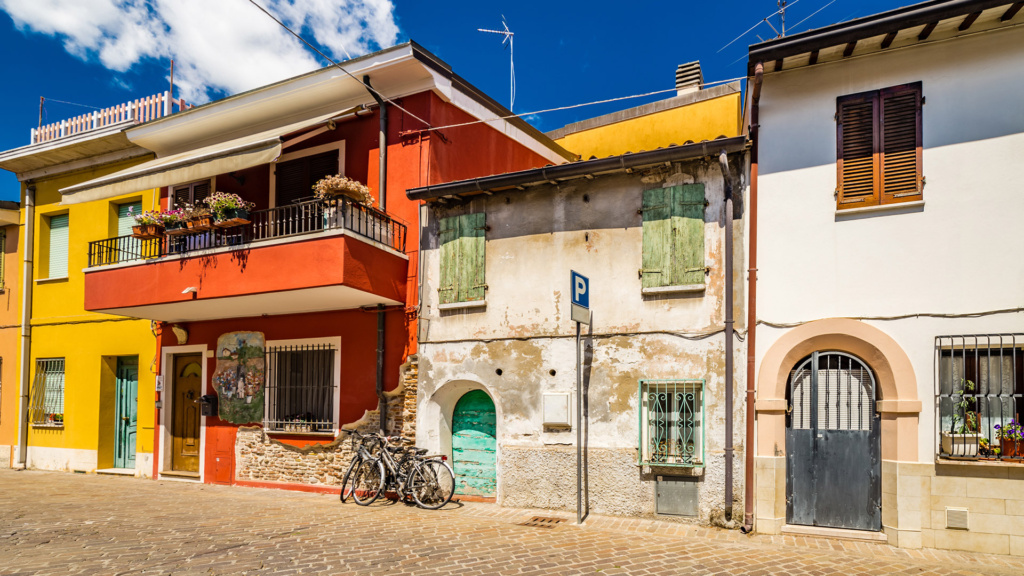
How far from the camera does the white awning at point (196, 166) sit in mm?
11336

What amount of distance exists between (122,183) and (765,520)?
12.6 m

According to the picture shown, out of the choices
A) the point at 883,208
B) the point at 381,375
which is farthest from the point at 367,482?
the point at 883,208

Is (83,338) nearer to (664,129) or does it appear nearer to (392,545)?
(392,545)

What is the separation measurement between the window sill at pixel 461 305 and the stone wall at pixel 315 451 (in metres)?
1.04

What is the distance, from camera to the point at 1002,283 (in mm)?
7594

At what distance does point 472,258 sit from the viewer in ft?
36.0

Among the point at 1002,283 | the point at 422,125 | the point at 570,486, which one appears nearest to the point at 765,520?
the point at 570,486

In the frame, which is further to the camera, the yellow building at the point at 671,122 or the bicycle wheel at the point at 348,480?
the yellow building at the point at 671,122

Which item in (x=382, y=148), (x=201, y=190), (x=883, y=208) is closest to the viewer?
(x=883, y=208)

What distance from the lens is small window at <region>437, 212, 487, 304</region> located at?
1091 cm

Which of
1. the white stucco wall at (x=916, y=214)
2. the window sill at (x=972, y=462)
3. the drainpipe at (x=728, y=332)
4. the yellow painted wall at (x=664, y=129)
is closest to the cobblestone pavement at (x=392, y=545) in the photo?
the drainpipe at (x=728, y=332)

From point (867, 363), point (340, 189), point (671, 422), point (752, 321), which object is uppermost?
point (340, 189)

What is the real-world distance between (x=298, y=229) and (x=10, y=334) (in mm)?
9822

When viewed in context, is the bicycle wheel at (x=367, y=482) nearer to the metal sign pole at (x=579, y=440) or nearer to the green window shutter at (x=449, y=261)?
the green window shutter at (x=449, y=261)
